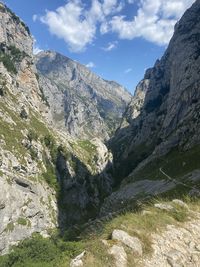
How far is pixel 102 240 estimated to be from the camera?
1327 cm

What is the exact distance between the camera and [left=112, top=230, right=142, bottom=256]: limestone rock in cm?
1325

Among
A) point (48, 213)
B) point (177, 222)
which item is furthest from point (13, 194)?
point (177, 222)

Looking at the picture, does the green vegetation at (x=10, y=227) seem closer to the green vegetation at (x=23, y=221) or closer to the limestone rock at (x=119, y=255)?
the green vegetation at (x=23, y=221)

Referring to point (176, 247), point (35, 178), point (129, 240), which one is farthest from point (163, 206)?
point (35, 178)

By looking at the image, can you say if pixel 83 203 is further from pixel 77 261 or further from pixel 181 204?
pixel 77 261

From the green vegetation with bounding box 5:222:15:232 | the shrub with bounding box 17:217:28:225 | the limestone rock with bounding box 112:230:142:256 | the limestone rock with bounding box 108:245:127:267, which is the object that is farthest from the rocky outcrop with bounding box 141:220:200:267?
the shrub with bounding box 17:217:28:225

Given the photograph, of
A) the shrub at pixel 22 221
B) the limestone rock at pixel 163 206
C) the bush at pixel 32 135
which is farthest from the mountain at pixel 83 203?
the bush at pixel 32 135

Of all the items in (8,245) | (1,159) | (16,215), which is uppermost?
(1,159)

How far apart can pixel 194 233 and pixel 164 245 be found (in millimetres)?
1933

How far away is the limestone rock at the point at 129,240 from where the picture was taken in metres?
13.2

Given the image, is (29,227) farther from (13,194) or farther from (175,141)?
(175,141)

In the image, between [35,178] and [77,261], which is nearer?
[77,261]

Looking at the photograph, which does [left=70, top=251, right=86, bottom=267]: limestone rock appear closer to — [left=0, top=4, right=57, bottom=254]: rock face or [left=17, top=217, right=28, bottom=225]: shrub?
[left=0, top=4, right=57, bottom=254]: rock face

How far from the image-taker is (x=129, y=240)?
44.1 ft
